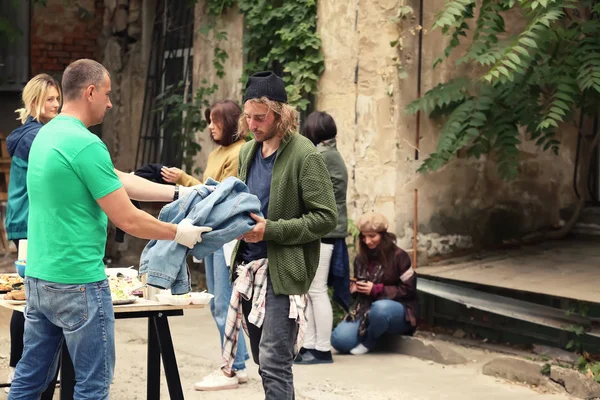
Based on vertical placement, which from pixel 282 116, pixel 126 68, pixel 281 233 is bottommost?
pixel 281 233

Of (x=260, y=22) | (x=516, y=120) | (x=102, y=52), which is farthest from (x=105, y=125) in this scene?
(x=516, y=120)

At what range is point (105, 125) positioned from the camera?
42.8ft

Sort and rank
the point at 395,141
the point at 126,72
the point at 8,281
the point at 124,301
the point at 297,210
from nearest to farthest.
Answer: the point at 297,210 → the point at 124,301 → the point at 8,281 → the point at 395,141 → the point at 126,72

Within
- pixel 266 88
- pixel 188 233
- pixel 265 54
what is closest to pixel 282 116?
pixel 266 88

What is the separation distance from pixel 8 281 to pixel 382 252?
3.10 metres

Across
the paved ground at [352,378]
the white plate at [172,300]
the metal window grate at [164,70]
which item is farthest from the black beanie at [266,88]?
the metal window grate at [164,70]

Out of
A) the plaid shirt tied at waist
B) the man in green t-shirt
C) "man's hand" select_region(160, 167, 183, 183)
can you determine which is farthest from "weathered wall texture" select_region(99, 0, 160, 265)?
the man in green t-shirt

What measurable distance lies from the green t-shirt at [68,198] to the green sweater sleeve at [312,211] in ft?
3.14

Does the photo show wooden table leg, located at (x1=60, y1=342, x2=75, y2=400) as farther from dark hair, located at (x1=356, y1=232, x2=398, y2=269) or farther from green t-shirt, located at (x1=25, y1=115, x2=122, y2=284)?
dark hair, located at (x1=356, y1=232, x2=398, y2=269)

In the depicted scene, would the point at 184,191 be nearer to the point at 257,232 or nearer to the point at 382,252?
the point at 257,232

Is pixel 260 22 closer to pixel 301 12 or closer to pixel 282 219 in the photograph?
pixel 301 12

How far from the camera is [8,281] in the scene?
5.50 metres

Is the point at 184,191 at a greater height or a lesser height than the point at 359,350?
greater

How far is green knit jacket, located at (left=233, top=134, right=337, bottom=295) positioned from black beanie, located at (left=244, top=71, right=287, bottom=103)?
269mm
